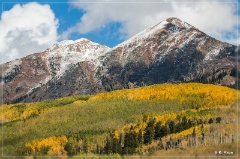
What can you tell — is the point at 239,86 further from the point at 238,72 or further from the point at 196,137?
the point at 196,137

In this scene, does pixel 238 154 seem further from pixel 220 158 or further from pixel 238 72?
pixel 238 72

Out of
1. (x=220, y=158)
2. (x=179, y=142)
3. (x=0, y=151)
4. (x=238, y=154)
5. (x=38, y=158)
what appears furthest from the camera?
(x=179, y=142)

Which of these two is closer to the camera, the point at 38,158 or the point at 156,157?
the point at 156,157

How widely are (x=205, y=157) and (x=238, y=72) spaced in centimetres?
2214

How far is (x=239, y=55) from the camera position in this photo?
3632 inches

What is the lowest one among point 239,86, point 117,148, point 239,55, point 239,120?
point 117,148

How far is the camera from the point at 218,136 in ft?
578

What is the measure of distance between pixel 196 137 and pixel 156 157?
9336 cm

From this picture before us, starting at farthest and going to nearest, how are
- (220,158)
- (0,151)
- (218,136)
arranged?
1. (218,136)
2. (0,151)
3. (220,158)

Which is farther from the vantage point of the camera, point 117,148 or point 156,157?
point 117,148

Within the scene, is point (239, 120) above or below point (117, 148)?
above

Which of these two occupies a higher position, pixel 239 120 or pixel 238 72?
pixel 238 72

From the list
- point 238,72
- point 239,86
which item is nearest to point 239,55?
point 238,72

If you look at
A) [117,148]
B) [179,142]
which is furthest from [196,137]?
[117,148]
